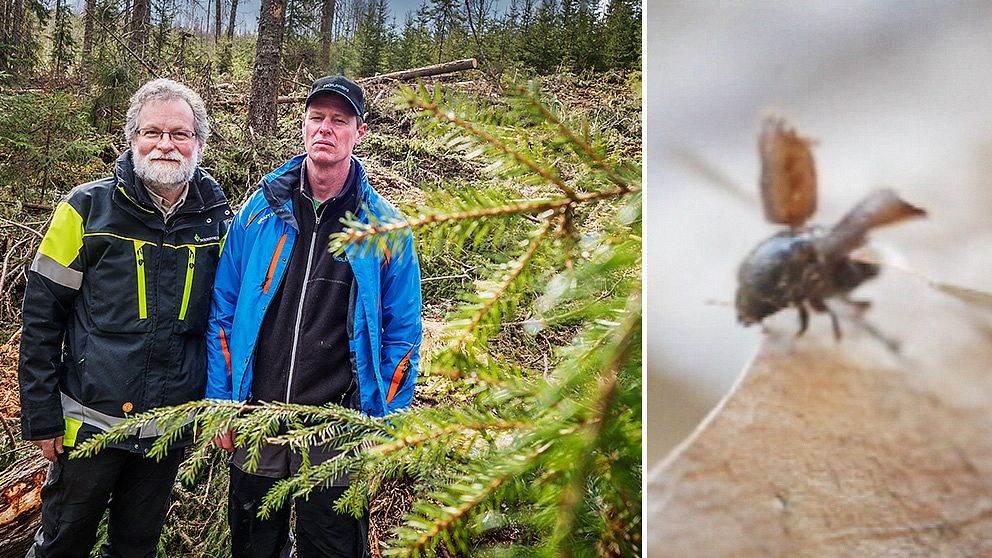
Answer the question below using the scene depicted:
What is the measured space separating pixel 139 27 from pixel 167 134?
454 cm

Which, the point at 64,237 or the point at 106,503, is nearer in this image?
the point at 64,237

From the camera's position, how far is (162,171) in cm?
147

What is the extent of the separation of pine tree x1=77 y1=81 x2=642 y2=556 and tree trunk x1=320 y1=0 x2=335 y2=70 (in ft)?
16.1

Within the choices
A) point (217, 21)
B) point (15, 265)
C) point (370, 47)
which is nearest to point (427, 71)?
point (370, 47)

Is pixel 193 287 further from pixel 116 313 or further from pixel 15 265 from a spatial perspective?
pixel 15 265

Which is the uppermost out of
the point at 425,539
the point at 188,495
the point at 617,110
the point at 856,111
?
the point at 617,110

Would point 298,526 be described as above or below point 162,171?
below

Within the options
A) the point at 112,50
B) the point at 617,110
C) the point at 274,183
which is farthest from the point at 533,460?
the point at 112,50

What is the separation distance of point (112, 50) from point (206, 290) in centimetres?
410

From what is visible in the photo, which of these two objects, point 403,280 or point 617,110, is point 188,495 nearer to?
point 403,280

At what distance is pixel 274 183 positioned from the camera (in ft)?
4.94

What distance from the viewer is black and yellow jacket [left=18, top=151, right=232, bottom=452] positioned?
1386 millimetres

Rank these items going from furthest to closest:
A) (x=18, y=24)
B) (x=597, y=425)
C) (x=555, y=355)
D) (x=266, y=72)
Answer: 1. (x=18, y=24)
2. (x=266, y=72)
3. (x=555, y=355)
4. (x=597, y=425)

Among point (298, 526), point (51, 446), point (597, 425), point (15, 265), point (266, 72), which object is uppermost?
point (266, 72)
